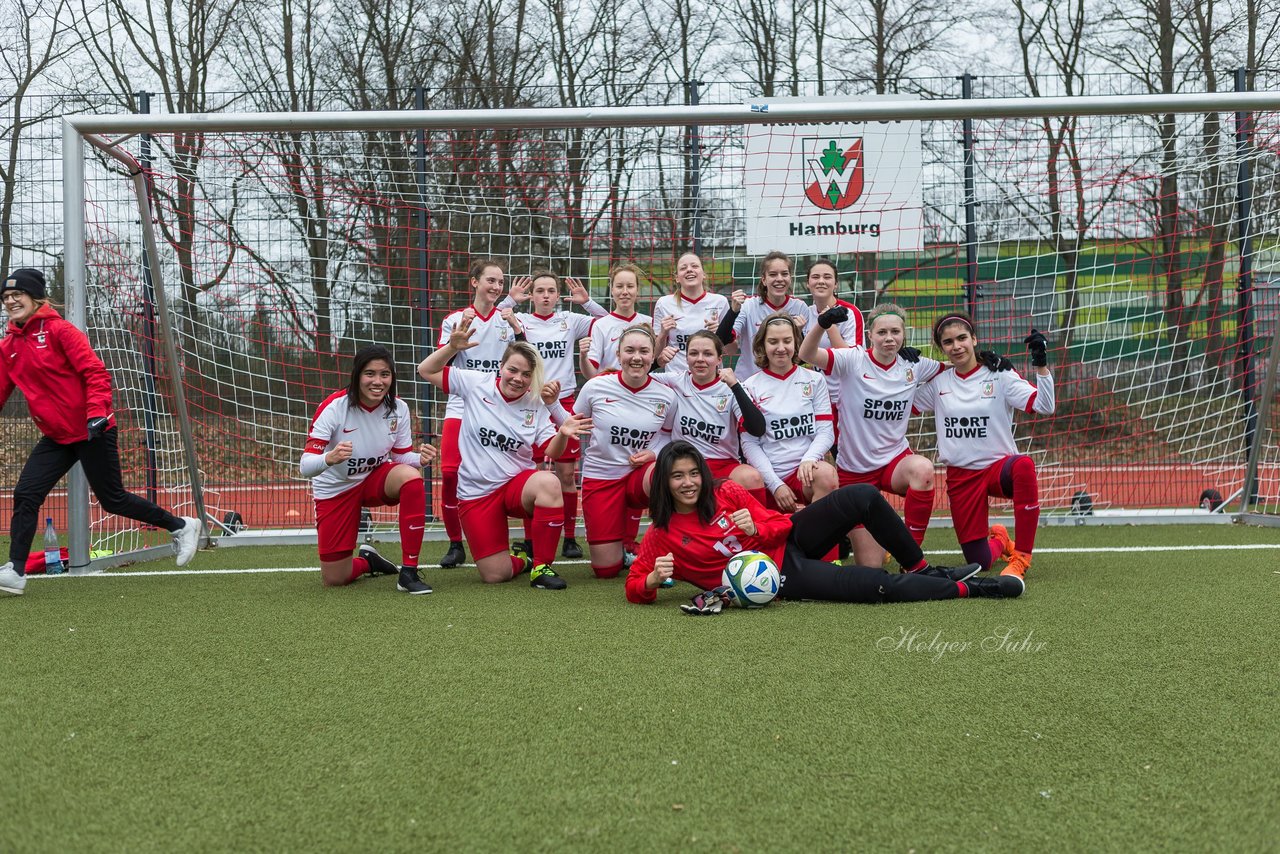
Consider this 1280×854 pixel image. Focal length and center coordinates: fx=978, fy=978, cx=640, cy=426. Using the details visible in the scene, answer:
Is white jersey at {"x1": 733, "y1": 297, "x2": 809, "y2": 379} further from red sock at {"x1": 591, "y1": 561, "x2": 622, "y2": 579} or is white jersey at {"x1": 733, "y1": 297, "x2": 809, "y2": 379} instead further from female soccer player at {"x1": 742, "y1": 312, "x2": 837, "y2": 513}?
red sock at {"x1": 591, "y1": 561, "x2": 622, "y2": 579}

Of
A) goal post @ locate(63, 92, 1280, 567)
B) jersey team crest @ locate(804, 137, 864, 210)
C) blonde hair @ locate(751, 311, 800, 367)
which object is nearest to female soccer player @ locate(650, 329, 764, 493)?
blonde hair @ locate(751, 311, 800, 367)

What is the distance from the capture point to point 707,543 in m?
4.36

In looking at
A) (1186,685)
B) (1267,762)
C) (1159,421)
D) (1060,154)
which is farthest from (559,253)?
(1267,762)

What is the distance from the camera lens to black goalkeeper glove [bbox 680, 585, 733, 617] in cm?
411

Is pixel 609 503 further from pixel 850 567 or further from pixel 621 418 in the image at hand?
pixel 850 567

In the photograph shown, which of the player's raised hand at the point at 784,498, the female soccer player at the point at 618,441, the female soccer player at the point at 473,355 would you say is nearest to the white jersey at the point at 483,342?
the female soccer player at the point at 473,355

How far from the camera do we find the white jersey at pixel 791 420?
5320 mm

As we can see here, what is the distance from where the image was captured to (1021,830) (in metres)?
1.92

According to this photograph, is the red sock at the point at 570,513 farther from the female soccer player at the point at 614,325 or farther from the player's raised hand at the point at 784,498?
the player's raised hand at the point at 784,498

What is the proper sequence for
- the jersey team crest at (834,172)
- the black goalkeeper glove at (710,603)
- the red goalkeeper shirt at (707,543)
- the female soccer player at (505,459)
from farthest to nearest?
the jersey team crest at (834,172) → the female soccer player at (505,459) → the red goalkeeper shirt at (707,543) → the black goalkeeper glove at (710,603)

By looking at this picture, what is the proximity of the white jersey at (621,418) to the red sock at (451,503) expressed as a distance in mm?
980

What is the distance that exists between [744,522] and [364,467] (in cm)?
223

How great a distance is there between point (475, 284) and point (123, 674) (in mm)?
3508

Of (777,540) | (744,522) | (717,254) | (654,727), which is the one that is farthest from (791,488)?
(717,254)
